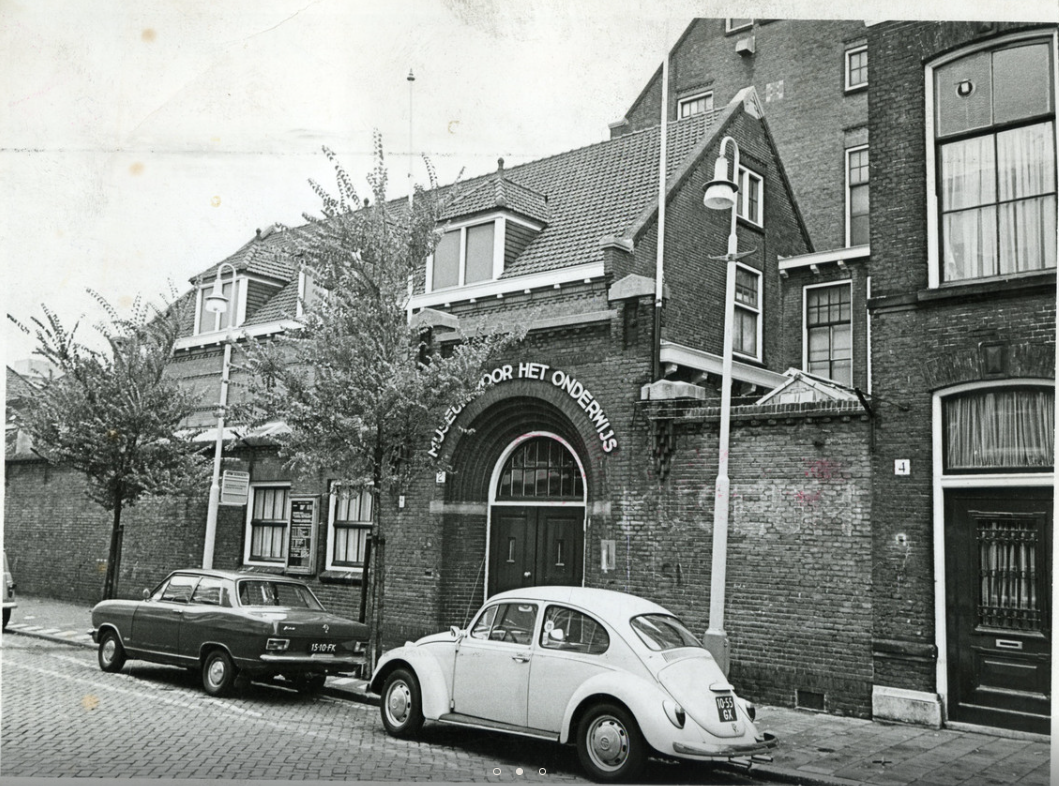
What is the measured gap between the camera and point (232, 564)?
20281 millimetres

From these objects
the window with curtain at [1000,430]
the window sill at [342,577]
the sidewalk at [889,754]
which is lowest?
the sidewalk at [889,754]

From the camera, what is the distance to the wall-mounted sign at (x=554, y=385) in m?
14.3

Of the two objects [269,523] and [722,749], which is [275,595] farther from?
[269,523]

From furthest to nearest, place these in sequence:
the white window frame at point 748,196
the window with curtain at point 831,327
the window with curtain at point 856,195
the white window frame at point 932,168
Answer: the window with curtain at point 856,195 → the window with curtain at point 831,327 → the white window frame at point 748,196 → the white window frame at point 932,168

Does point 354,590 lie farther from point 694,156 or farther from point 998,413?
point 998,413

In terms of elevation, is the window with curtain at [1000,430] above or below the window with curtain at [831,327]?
below

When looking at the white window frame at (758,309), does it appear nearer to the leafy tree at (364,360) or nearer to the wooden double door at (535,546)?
the wooden double door at (535,546)

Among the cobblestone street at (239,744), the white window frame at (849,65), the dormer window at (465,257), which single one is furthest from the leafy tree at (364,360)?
the white window frame at (849,65)

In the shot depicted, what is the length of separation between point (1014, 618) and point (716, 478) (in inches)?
157

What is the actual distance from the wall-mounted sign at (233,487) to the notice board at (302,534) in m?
1.11

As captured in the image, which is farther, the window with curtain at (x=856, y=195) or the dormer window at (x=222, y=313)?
the dormer window at (x=222, y=313)

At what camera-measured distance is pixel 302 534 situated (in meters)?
19.2

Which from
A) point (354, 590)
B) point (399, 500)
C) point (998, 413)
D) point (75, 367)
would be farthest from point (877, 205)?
point (75, 367)

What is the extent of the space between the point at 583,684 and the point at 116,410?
12720 millimetres
